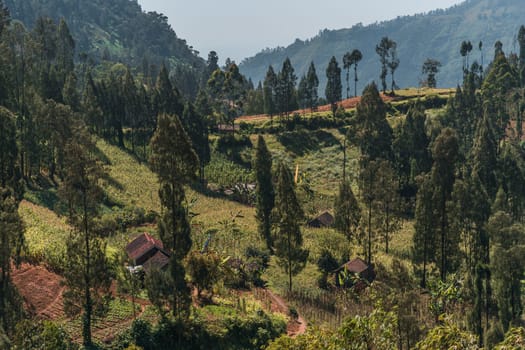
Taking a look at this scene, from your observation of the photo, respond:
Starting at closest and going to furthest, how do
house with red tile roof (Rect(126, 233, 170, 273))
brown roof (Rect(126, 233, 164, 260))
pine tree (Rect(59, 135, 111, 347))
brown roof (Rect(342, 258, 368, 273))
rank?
pine tree (Rect(59, 135, 111, 347)) → house with red tile roof (Rect(126, 233, 170, 273)) → brown roof (Rect(126, 233, 164, 260)) → brown roof (Rect(342, 258, 368, 273))

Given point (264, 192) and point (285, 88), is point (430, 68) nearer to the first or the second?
point (285, 88)

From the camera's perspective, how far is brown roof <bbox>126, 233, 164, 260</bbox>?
163 feet

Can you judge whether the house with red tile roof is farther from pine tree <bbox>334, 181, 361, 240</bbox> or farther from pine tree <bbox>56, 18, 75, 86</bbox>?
pine tree <bbox>56, 18, 75, 86</bbox>

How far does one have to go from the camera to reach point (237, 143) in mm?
108062

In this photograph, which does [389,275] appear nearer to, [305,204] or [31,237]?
[31,237]

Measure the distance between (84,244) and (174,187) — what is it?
6526mm

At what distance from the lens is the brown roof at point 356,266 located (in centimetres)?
5312

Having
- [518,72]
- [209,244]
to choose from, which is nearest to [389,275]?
[209,244]

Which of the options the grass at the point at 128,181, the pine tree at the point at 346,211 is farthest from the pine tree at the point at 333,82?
the pine tree at the point at 346,211

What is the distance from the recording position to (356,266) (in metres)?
53.5

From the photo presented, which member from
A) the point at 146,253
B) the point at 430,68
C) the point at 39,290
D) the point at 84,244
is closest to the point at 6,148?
the point at 39,290

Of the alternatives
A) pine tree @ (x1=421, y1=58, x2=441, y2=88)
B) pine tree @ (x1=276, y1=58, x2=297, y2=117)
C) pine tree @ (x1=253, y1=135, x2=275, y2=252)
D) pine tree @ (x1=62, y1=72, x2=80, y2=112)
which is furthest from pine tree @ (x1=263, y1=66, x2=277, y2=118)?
pine tree @ (x1=253, y1=135, x2=275, y2=252)

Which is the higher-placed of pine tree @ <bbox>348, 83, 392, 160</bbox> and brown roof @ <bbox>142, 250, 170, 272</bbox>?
pine tree @ <bbox>348, 83, 392, 160</bbox>

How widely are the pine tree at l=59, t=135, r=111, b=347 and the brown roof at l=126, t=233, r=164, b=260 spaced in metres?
16.0
